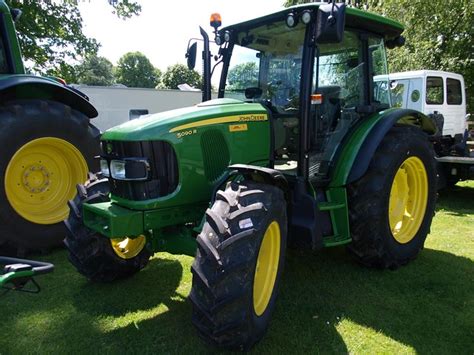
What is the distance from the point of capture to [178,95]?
16891 millimetres

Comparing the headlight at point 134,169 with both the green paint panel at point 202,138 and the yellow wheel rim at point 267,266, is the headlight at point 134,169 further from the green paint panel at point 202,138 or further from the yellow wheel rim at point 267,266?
the yellow wheel rim at point 267,266

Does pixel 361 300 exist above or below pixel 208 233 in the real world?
below

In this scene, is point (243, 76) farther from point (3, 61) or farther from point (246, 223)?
point (3, 61)

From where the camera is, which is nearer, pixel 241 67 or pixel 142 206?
pixel 142 206

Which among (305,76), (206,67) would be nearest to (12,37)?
(206,67)

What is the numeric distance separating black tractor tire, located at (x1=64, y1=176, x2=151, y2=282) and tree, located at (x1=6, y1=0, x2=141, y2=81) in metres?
8.75

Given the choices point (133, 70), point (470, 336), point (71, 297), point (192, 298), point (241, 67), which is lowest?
point (470, 336)

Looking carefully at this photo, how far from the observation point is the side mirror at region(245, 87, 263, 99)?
378 centimetres

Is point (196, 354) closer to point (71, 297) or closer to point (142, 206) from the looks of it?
point (142, 206)

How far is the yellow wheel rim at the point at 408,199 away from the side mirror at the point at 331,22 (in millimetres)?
1731

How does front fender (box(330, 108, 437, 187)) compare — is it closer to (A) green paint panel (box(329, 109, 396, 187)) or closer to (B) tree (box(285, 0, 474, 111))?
(A) green paint panel (box(329, 109, 396, 187))

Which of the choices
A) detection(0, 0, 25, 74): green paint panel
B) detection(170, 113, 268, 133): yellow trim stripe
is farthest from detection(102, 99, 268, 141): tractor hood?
detection(0, 0, 25, 74): green paint panel

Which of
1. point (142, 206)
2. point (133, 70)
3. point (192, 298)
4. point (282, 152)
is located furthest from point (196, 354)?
point (133, 70)

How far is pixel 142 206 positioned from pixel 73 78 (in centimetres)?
1187
